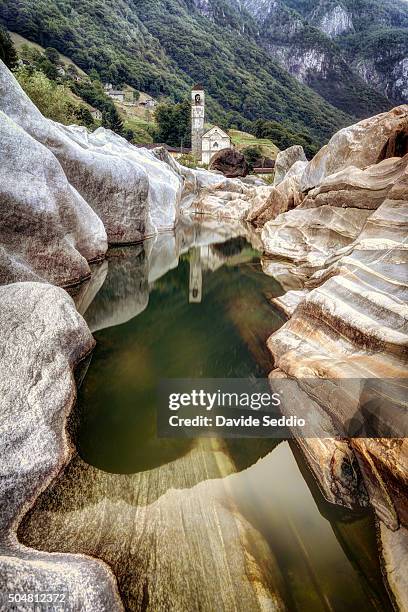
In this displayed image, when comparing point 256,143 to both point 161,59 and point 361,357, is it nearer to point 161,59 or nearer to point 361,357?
point 361,357

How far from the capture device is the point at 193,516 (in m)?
4.18

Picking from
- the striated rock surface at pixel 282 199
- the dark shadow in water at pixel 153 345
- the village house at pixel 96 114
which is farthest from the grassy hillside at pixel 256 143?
the dark shadow in water at pixel 153 345

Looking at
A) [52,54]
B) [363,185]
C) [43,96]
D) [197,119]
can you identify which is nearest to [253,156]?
[197,119]

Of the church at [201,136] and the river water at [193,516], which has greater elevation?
the church at [201,136]

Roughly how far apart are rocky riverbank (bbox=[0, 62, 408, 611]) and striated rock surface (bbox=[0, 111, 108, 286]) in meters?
0.04

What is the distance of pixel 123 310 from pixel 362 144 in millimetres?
13113

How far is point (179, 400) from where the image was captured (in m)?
6.84

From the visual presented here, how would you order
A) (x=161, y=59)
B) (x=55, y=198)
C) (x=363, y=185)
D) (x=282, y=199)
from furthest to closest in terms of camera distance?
(x=161, y=59) < (x=282, y=199) < (x=363, y=185) < (x=55, y=198)

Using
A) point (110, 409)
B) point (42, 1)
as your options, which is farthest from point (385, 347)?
point (42, 1)

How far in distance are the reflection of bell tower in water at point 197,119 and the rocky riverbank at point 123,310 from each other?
81481mm

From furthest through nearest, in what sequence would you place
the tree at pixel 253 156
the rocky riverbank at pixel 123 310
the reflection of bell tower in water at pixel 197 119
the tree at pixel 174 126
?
1. the tree at pixel 174 126
2. the reflection of bell tower in water at pixel 197 119
3. the tree at pixel 253 156
4. the rocky riverbank at pixel 123 310

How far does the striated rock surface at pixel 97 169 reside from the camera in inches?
523

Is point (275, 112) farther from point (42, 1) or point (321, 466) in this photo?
point (321, 466)

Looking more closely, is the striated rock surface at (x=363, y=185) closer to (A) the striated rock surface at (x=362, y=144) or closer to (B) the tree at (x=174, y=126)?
(A) the striated rock surface at (x=362, y=144)
